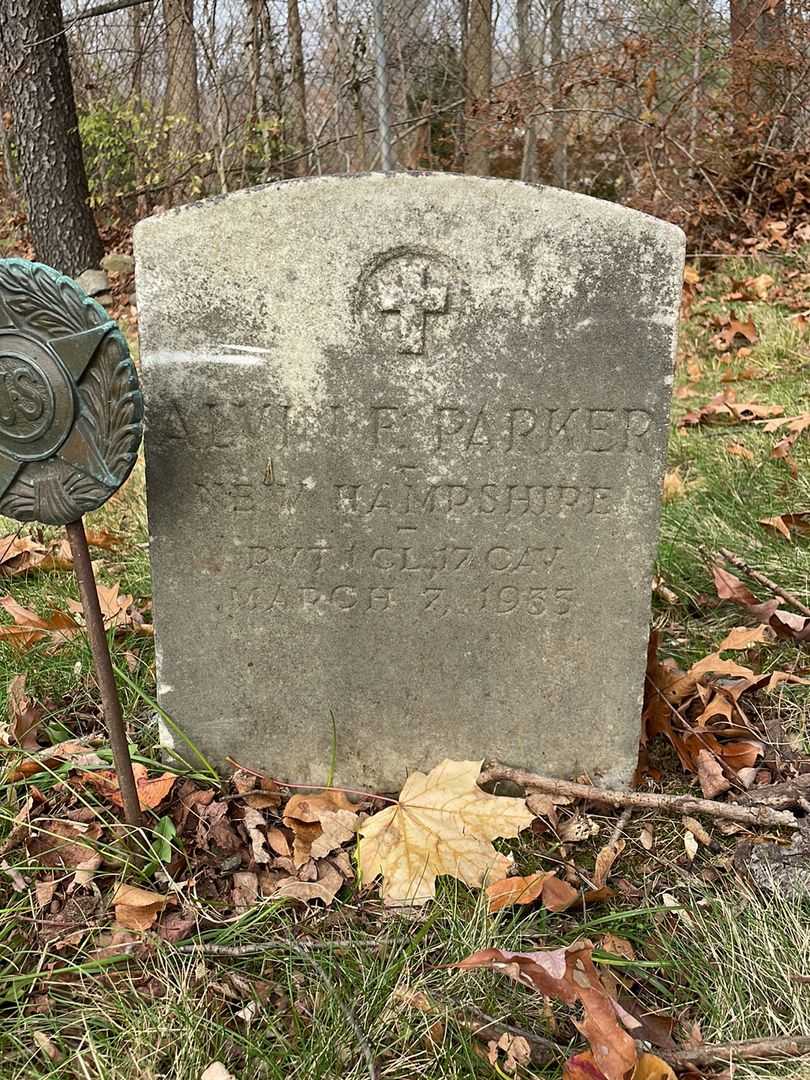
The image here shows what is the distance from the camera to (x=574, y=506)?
2.06 meters

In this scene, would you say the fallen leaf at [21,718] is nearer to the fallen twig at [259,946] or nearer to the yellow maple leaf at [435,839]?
the fallen twig at [259,946]

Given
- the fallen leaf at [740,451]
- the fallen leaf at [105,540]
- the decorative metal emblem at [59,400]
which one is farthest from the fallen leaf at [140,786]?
the fallen leaf at [740,451]

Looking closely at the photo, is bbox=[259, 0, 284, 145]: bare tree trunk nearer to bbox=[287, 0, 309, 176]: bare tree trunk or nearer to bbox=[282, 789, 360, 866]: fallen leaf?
bbox=[287, 0, 309, 176]: bare tree trunk

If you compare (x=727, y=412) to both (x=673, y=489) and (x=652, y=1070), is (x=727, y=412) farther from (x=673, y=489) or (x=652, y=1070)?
(x=652, y=1070)

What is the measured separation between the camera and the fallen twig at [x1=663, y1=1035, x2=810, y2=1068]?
1550mm

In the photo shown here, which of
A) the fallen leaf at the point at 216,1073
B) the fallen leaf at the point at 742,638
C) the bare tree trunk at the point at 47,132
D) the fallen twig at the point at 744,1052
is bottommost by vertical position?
the fallen twig at the point at 744,1052

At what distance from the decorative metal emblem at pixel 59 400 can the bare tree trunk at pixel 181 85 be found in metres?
7.62

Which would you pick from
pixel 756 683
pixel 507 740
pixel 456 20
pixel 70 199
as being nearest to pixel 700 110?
pixel 456 20

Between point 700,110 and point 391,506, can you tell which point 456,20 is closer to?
point 700,110

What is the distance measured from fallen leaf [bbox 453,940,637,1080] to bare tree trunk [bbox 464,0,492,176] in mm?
6941

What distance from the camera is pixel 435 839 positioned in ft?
6.66

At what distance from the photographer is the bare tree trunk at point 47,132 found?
682 cm

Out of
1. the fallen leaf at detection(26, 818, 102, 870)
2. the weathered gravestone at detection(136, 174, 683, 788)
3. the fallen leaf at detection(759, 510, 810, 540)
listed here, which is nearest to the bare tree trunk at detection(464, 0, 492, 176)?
the fallen leaf at detection(759, 510, 810, 540)

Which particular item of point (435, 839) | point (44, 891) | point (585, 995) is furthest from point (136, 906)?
point (585, 995)
